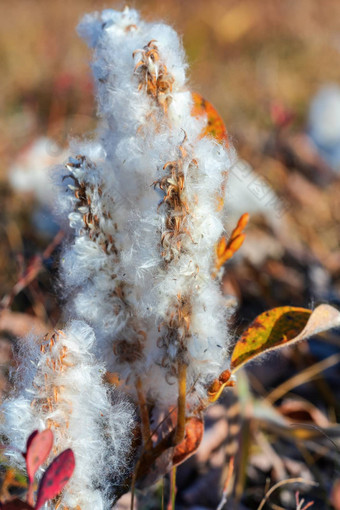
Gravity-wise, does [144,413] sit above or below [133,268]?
below

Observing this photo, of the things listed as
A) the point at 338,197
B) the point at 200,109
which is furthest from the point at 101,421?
the point at 338,197

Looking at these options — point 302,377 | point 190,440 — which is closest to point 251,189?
point 302,377

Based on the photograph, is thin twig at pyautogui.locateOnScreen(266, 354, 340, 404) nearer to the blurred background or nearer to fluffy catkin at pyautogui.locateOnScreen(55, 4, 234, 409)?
the blurred background

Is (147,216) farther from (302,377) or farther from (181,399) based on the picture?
(302,377)

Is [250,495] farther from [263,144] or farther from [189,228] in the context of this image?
[263,144]

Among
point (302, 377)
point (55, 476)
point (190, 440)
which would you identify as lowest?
point (302, 377)
